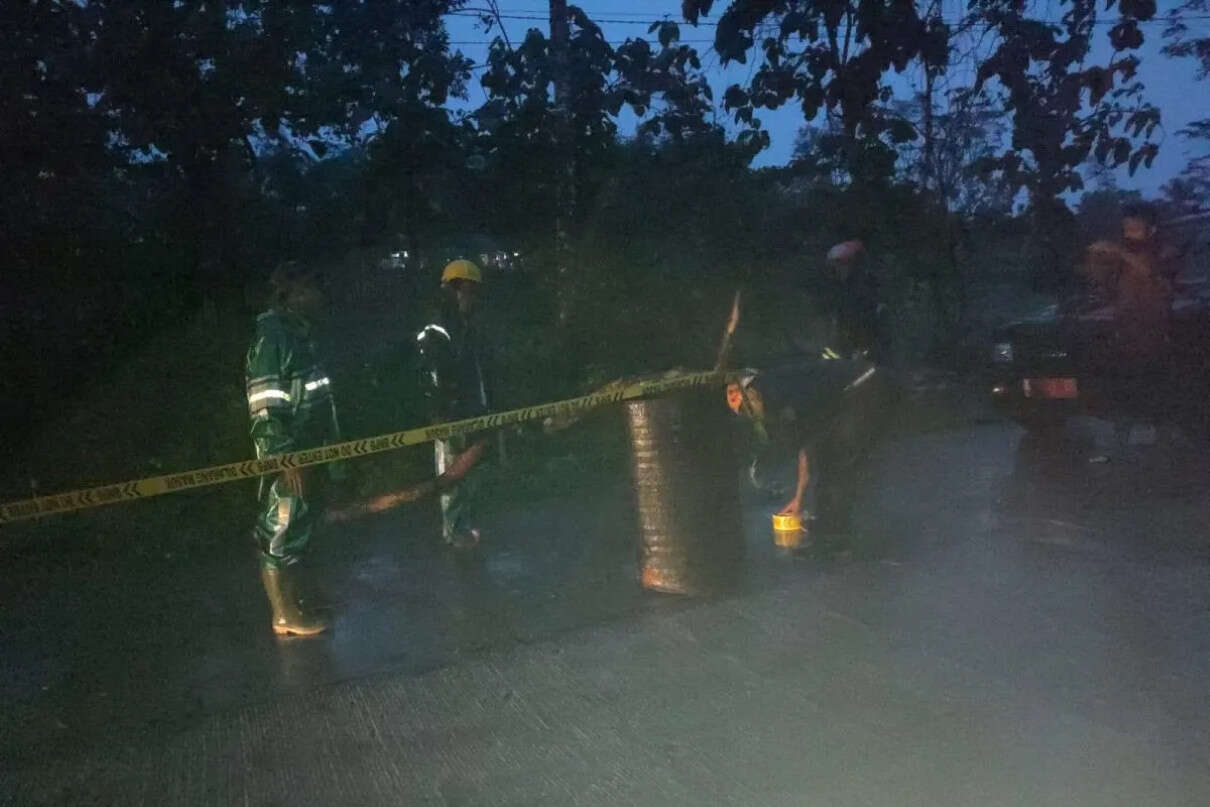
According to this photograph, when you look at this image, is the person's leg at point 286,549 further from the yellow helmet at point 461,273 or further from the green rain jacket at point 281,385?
the yellow helmet at point 461,273

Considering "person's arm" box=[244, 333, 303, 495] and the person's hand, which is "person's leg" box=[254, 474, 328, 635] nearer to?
the person's hand

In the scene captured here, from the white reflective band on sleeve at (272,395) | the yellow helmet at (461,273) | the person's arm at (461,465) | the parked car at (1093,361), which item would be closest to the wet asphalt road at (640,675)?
the person's arm at (461,465)

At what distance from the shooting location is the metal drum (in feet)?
22.5

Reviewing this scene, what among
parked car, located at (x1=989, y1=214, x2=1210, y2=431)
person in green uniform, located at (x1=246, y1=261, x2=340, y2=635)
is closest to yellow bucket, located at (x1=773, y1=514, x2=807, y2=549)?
person in green uniform, located at (x1=246, y1=261, x2=340, y2=635)

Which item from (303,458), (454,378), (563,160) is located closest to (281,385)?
(303,458)

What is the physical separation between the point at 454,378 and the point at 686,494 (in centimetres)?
213

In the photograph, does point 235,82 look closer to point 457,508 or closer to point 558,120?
point 558,120

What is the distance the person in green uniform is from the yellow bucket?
9.21 ft

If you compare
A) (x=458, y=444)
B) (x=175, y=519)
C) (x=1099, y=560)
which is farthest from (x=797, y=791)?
(x=175, y=519)

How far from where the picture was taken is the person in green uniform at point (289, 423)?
250 inches

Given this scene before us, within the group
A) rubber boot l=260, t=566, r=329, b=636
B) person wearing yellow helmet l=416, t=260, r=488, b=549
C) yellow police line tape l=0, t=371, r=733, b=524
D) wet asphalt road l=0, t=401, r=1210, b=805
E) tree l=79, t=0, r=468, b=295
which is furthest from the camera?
tree l=79, t=0, r=468, b=295

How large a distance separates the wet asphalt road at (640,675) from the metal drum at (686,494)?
18 cm

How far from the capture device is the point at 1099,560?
7297mm

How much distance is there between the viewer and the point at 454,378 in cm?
837
